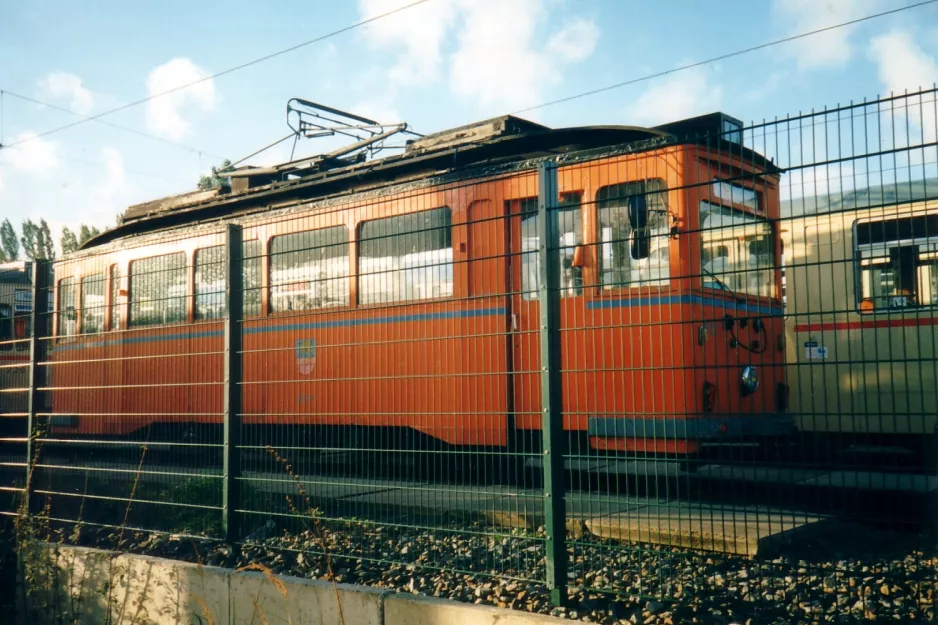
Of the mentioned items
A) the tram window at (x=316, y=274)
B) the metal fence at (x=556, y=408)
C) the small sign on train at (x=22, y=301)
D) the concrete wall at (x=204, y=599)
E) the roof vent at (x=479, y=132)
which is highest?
the roof vent at (x=479, y=132)

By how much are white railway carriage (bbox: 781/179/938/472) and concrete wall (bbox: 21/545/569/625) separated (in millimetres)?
1573

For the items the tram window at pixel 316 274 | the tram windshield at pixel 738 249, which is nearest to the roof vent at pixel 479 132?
the tram window at pixel 316 274

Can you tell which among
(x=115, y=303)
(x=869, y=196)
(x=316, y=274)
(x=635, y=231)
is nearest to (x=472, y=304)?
(x=635, y=231)

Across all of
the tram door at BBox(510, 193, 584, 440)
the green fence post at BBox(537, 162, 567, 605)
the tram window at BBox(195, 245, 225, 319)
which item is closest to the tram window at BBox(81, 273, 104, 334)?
the tram window at BBox(195, 245, 225, 319)

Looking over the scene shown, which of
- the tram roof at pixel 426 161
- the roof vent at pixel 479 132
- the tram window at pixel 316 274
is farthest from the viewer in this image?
the roof vent at pixel 479 132

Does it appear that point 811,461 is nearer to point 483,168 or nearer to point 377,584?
point 377,584

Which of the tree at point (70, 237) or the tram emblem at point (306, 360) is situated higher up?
the tree at point (70, 237)

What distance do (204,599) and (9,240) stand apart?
6036 cm

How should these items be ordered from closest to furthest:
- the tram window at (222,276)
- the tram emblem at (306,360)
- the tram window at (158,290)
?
1. the tram emblem at (306,360)
2. the tram window at (158,290)
3. the tram window at (222,276)

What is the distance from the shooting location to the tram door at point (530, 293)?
4.09 meters

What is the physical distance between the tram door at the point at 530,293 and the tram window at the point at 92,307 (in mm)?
2938

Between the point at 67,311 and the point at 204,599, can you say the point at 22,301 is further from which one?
the point at 204,599

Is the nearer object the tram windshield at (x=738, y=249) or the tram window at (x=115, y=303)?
the tram windshield at (x=738, y=249)

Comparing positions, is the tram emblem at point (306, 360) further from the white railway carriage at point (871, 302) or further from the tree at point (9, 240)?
the tree at point (9, 240)
